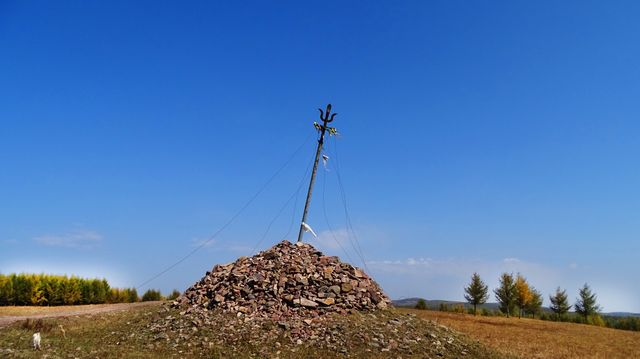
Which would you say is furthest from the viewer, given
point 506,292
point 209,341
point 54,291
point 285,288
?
point 506,292

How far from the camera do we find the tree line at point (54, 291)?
1149 inches

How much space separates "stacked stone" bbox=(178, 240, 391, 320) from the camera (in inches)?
693

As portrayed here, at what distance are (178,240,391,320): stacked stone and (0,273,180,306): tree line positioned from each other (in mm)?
14509

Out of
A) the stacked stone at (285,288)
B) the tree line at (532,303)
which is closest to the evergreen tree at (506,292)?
the tree line at (532,303)

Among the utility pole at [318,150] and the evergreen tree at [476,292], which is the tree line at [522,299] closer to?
the evergreen tree at [476,292]

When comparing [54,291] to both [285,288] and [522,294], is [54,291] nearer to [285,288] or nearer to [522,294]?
[285,288]

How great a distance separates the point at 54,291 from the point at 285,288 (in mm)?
21152

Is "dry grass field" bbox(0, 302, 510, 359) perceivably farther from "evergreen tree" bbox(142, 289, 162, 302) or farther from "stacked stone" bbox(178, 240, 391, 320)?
"evergreen tree" bbox(142, 289, 162, 302)

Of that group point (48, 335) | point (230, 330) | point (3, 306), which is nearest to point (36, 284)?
→ point (3, 306)

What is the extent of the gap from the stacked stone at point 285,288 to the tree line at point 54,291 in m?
14.5

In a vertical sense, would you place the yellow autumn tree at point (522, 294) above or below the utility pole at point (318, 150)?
below

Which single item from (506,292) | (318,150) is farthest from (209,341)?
(506,292)

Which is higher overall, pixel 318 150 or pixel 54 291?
pixel 318 150

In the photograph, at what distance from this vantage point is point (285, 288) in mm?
18594
